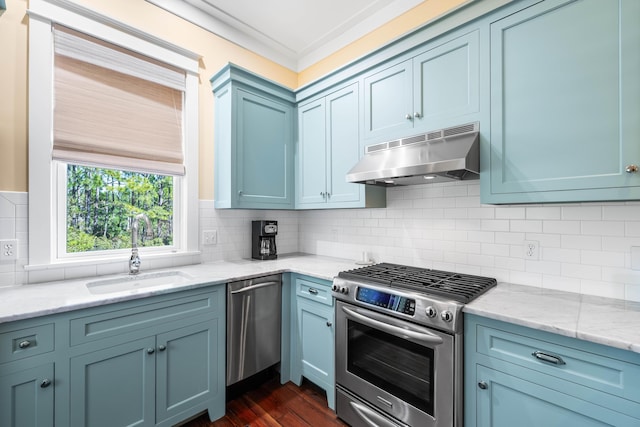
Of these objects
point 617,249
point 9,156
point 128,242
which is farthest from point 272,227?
point 617,249

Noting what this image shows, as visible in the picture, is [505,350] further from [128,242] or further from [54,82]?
[54,82]

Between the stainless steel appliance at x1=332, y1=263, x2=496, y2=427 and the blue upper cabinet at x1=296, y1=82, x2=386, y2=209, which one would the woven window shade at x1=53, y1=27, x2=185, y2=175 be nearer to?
the blue upper cabinet at x1=296, y1=82, x2=386, y2=209

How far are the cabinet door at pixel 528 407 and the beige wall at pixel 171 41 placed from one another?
2338mm

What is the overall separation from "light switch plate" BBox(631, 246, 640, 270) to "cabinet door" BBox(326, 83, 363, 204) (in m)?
1.51

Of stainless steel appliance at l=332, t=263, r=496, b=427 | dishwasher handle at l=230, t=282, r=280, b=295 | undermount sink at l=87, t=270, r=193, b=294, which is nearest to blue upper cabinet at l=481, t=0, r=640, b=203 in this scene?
stainless steel appliance at l=332, t=263, r=496, b=427

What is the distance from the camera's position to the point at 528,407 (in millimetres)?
1209

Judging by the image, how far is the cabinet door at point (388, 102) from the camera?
193cm

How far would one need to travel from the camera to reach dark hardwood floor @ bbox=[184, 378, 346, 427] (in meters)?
1.87

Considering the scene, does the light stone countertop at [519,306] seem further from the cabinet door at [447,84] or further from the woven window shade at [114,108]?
the cabinet door at [447,84]

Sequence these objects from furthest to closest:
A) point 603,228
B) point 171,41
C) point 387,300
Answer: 1. point 171,41
2. point 387,300
3. point 603,228

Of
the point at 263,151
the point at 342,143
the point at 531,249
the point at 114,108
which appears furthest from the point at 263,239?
the point at 531,249

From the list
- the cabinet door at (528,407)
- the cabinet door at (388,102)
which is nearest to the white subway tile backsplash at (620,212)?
the cabinet door at (528,407)

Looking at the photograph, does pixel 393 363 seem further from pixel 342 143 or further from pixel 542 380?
pixel 342 143

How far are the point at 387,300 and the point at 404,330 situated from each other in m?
0.17
